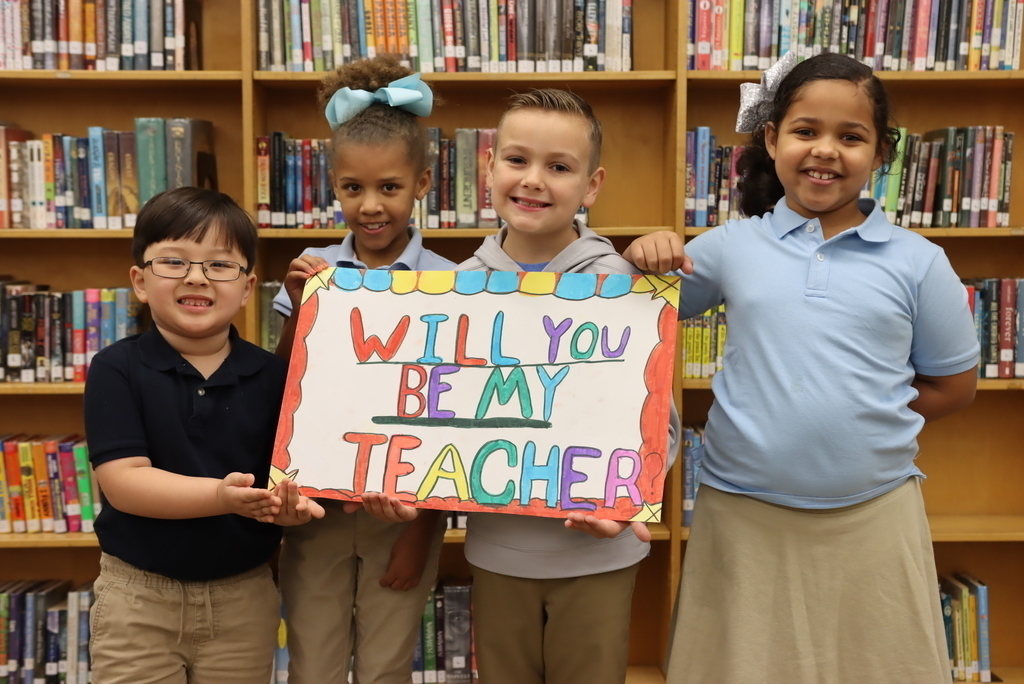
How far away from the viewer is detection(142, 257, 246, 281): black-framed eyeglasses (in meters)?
1.43

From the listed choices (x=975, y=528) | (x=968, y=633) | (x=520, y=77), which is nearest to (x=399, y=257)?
(x=520, y=77)

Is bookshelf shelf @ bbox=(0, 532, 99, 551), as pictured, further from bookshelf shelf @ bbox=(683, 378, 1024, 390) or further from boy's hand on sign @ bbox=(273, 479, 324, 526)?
bookshelf shelf @ bbox=(683, 378, 1024, 390)

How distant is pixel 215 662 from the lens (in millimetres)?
1453

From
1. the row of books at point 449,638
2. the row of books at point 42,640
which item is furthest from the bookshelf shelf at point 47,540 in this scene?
the row of books at point 449,638

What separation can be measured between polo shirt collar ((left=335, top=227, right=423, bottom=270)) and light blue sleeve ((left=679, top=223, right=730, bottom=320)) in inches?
22.3

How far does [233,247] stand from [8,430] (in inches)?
74.5

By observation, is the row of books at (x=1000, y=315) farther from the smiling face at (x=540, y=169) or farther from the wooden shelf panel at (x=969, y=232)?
the smiling face at (x=540, y=169)

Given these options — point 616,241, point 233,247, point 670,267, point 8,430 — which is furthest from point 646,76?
point 8,430

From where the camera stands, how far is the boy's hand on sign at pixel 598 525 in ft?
4.18

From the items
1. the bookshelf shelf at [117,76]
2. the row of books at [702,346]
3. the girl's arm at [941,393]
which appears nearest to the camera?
the girl's arm at [941,393]

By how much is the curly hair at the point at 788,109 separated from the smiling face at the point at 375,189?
28.4 inches

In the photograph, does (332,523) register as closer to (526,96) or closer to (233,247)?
(233,247)

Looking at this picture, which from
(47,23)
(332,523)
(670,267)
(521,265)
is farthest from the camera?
(47,23)

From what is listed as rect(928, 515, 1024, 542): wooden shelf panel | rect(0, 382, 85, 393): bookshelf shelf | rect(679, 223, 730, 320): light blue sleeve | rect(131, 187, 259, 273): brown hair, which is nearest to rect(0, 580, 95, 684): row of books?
rect(0, 382, 85, 393): bookshelf shelf
